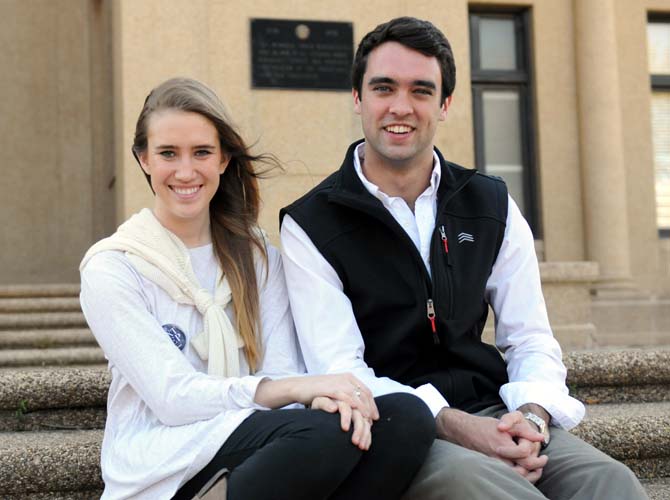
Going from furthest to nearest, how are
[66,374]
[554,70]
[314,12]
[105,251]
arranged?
[554,70]
[314,12]
[66,374]
[105,251]

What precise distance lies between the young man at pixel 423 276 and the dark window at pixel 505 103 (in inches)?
196

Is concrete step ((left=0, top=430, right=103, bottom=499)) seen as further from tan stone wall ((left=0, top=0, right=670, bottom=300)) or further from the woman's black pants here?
tan stone wall ((left=0, top=0, right=670, bottom=300))

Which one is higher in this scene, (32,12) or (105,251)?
(32,12)

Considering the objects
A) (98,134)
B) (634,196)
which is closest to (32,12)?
(98,134)

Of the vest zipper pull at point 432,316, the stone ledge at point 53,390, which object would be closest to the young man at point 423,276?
the vest zipper pull at point 432,316

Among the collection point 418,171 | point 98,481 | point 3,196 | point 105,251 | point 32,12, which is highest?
point 32,12

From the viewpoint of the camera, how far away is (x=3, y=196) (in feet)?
25.5

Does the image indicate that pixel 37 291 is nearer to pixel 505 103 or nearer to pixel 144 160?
pixel 144 160

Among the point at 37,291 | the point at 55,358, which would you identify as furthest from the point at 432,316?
the point at 37,291

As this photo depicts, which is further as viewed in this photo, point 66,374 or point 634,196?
point 634,196

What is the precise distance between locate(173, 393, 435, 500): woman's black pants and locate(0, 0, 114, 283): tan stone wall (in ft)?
18.9

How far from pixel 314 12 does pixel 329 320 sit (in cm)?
343

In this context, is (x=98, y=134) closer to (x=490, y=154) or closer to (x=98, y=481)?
(x=490, y=154)

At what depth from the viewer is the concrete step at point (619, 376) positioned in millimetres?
3670
